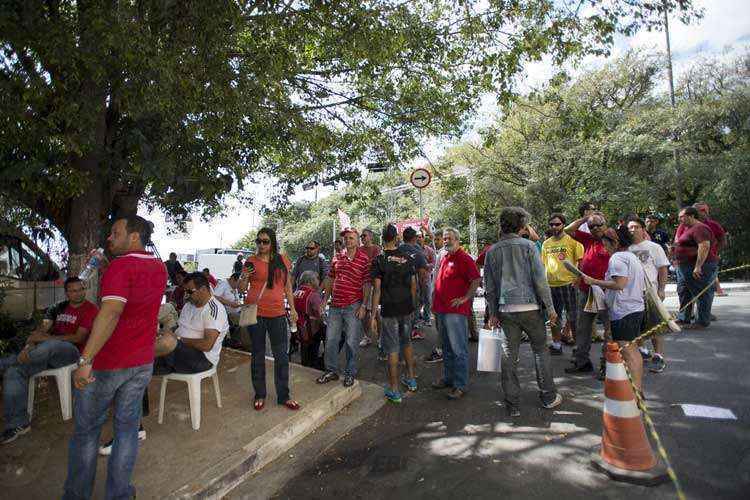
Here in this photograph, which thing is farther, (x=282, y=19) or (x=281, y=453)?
(x=282, y=19)

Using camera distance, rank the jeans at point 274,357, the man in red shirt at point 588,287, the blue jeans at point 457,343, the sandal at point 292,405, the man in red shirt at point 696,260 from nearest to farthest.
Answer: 1. the sandal at point 292,405
2. the jeans at point 274,357
3. the blue jeans at point 457,343
4. the man in red shirt at point 588,287
5. the man in red shirt at point 696,260

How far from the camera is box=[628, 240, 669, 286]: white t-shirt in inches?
197

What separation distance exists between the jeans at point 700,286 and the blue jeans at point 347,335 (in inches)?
207

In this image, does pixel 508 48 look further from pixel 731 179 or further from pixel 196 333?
pixel 731 179

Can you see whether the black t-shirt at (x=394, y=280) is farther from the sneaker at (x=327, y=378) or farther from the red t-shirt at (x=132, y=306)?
the red t-shirt at (x=132, y=306)

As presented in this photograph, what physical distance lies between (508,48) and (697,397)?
16.6 ft

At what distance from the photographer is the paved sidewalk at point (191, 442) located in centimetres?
330

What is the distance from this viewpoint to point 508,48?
261 inches

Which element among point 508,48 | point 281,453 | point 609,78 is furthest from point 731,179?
point 281,453

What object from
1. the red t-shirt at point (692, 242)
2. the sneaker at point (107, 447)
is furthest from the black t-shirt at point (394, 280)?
the red t-shirt at point (692, 242)

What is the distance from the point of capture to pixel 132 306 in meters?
2.82

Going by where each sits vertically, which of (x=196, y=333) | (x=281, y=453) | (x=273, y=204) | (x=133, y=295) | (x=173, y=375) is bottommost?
(x=281, y=453)

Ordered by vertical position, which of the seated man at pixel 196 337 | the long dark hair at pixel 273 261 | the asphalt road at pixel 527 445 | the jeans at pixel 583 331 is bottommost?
the asphalt road at pixel 527 445

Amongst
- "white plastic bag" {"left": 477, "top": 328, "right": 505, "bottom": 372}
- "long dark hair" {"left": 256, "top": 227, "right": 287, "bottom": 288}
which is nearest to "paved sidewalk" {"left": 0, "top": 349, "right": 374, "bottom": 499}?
"long dark hair" {"left": 256, "top": 227, "right": 287, "bottom": 288}
